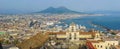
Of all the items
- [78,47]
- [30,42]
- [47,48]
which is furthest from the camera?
[30,42]

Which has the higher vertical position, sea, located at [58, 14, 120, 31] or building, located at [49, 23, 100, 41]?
building, located at [49, 23, 100, 41]

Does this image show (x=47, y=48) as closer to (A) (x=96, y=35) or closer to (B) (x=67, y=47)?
(B) (x=67, y=47)

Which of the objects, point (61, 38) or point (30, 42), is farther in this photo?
point (61, 38)

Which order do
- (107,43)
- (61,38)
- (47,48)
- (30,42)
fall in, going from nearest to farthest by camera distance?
(47,48), (107,43), (30,42), (61,38)

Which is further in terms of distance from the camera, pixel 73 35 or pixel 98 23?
pixel 98 23

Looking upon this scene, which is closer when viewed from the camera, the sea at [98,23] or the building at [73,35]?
the building at [73,35]

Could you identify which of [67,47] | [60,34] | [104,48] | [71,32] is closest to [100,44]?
[104,48]

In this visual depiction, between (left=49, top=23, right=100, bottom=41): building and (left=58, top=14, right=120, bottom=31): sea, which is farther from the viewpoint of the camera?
(left=58, top=14, right=120, bottom=31): sea

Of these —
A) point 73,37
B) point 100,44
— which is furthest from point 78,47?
point 73,37

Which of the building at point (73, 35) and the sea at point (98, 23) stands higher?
the building at point (73, 35)

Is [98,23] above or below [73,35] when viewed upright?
below
